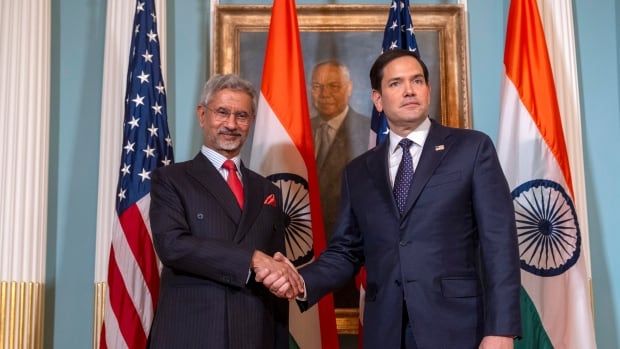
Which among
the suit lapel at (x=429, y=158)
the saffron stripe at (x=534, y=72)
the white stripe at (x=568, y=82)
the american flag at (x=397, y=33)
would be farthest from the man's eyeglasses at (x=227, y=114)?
the white stripe at (x=568, y=82)

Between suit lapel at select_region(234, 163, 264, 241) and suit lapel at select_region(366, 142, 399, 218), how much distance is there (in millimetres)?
447

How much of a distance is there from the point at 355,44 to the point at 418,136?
191 centimetres

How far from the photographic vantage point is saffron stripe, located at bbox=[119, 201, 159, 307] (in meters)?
3.57

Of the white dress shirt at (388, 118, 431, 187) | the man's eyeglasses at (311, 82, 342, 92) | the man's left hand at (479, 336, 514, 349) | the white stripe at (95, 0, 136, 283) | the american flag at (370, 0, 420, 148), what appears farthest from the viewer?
the man's eyeglasses at (311, 82, 342, 92)

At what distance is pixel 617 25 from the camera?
177 inches

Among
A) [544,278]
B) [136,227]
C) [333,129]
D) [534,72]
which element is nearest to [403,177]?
[544,278]

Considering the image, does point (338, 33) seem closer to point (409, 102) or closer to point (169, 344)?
point (409, 102)

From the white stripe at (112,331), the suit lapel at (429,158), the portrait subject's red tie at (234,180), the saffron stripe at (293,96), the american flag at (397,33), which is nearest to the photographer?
the suit lapel at (429,158)

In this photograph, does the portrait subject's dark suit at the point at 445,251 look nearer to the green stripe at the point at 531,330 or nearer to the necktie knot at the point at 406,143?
the necktie knot at the point at 406,143

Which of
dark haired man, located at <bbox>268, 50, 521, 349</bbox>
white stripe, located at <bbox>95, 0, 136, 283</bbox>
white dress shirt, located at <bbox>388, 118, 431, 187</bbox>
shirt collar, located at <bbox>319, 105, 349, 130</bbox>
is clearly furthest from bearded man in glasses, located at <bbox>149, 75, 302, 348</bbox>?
shirt collar, located at <bbox>319, 105, 349, 130</bbox>

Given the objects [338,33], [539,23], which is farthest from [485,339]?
[338,33]

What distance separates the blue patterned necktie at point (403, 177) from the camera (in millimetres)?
2494

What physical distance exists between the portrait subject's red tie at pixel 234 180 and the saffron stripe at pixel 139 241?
0.94 metres

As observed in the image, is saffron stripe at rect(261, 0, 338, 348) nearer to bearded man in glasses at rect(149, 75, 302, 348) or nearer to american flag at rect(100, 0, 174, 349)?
american flag at rect(100, 0, 174, 349)
